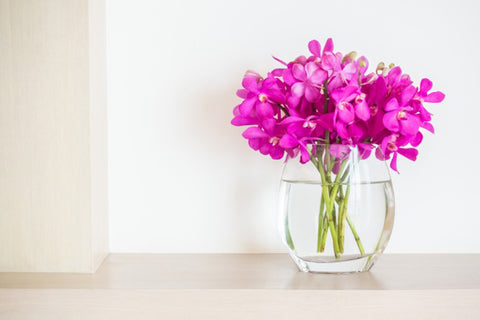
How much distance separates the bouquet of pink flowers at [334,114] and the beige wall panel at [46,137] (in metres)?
0.29

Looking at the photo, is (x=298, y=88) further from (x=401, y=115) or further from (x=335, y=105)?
(x=401, y=115)

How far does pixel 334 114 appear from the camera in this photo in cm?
87

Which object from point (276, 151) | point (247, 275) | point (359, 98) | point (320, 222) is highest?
point (359, 98)

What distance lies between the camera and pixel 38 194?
0.98 m

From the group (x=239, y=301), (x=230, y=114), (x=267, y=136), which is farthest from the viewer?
(x=230, y=114)

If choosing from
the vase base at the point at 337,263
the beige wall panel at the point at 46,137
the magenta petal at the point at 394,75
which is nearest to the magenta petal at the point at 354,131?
the magenta petal at the point at 394,75

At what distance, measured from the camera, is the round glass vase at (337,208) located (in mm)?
931

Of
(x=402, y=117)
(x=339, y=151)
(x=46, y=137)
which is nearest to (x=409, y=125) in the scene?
(x=402, y=117)

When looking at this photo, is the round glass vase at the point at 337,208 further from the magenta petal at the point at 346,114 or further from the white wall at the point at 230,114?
the white wall at the point at 230,114

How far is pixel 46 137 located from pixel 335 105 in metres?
0.50

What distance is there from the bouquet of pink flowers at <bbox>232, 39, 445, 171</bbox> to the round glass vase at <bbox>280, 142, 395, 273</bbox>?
2cm

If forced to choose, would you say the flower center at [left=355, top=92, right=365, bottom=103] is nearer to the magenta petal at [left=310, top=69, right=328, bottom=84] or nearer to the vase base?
the magenta petal at [left=310, top=69, right=328, bottom=84]

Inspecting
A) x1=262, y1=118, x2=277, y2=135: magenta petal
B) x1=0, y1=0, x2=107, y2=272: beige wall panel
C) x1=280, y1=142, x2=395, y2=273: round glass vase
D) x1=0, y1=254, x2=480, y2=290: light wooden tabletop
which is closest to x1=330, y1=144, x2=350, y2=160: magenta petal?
x1=280, y1=142, x2=395, y2=273: round glass vase

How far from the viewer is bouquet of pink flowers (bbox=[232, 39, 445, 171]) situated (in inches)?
34.6
